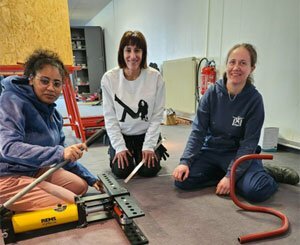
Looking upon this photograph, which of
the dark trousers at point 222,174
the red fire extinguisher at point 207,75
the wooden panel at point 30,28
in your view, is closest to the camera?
the dark trousers at point 222,174

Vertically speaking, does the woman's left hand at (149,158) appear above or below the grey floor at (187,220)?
above

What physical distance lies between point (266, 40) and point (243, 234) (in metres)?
1.98

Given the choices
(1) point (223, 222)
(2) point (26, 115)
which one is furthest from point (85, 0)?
(1) point (223, 222)

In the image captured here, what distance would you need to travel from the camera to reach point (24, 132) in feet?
3.96

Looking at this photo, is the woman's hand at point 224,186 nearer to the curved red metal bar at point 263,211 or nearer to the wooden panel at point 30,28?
the curved red metal bar at point 263,211

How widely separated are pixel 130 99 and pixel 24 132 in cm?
79

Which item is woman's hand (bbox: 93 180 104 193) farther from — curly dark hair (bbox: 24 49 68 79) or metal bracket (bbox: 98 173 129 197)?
curly dark hair (bbox: 24 49 68 79)

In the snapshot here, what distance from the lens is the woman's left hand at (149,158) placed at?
176 cm

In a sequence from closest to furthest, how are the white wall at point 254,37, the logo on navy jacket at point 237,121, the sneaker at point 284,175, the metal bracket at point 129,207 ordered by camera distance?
the metal bracket at point 129,207, the logo on navy jacket at point 237,121, the sneaker at point 284,175, the white wall at point 254,37

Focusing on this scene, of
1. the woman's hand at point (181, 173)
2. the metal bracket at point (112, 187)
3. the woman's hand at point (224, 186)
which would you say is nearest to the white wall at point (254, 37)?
the woman's hand at point (224, 186)

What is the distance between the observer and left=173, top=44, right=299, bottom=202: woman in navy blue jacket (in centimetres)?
148

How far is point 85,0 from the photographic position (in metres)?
6.52

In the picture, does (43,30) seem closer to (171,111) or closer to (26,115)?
(26,115)

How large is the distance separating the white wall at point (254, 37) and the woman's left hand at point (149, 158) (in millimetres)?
1361
